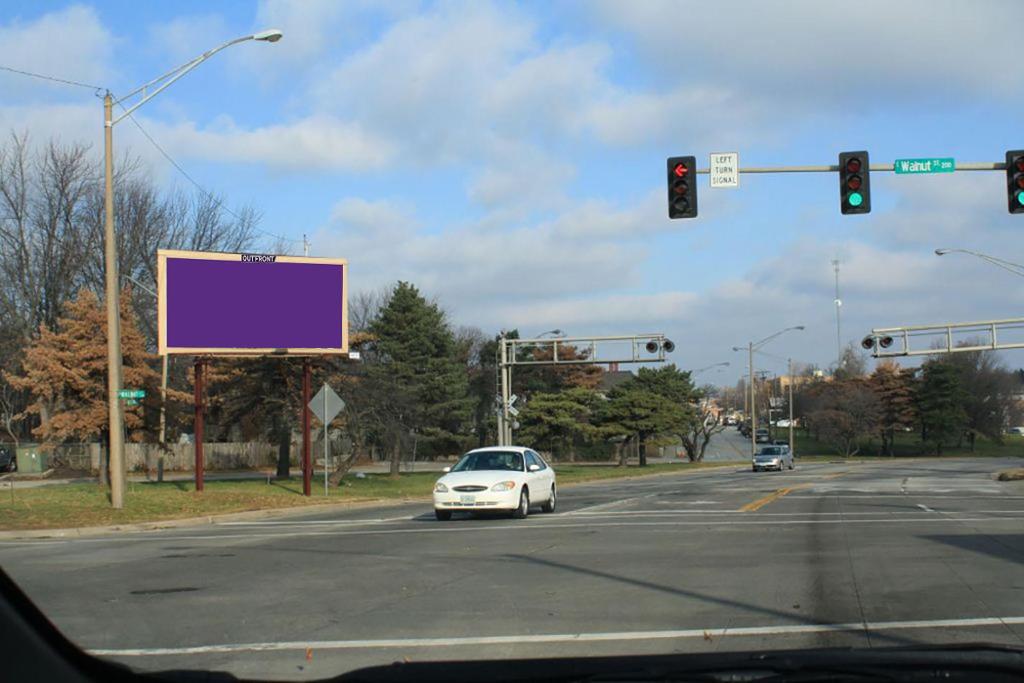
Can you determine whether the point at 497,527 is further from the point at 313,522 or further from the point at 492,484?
the point at 313,522

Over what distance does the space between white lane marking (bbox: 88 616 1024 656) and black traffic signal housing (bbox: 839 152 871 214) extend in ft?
38.1

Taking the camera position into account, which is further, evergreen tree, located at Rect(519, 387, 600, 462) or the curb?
evergreen tree, located at Rect(519, 387, 600, 462)

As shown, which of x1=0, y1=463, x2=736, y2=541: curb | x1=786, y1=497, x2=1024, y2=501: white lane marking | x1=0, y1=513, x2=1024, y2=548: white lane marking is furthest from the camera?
x1=786, y1=497, x2=1024, y2=501: white lane marking

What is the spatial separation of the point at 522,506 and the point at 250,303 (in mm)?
12978

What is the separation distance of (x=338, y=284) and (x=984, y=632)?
25495 millimetres

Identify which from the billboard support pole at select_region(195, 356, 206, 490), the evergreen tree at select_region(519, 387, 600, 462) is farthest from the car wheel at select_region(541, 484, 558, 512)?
the evergreen tree at select_region(519, 387, 600, 462)

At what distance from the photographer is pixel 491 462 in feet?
71.3

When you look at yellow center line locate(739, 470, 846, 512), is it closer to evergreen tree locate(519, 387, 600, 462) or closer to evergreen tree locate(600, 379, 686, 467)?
evergreen tree locate(519, 387, 600, 462)

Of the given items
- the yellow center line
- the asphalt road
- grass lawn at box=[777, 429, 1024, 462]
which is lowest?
grass lawn at box=[777, 429, 1024, 462]

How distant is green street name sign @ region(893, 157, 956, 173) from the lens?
19.4 meters

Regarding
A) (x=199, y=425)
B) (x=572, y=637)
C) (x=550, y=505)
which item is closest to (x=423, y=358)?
(x=199, y=425)

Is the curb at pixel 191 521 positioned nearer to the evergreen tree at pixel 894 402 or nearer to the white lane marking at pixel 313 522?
the white lane marking at pixel 313 522

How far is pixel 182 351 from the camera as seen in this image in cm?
2948

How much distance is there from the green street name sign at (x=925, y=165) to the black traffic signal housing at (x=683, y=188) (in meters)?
3.89
